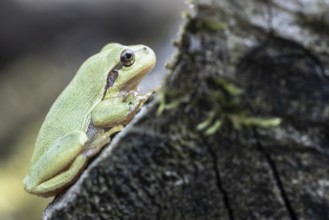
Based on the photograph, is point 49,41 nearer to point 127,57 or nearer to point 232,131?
point 127,57

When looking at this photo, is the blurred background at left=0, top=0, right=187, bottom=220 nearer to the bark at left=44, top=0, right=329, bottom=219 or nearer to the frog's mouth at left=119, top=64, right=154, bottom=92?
the frog's mouth at left=119, top=64, right=154, bottom=92

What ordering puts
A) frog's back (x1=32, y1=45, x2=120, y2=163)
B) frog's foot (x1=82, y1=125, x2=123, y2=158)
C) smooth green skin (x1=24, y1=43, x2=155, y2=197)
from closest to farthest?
1. frog's foot (x1=82, y1=125, x2=123, y2=158)
2. smooth green skin (x1=24, y1=43, x2=155, y2=197)
3. frog's back (x1=32, y1=45, x2=120, y2=163)

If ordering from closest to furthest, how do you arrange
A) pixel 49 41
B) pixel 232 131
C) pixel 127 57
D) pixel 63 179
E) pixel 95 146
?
1. pixel 232 131
2. pixel 95 146
3. pixel 63 179
4. pixel 127 57
5. pixel 49 41

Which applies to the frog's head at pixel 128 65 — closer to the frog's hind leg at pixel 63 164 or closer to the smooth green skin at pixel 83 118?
the smooth green skin at pixel 83 118

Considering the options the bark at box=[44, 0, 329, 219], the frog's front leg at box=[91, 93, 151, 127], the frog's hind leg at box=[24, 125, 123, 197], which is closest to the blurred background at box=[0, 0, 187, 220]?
the frog's front leg at box=[91, 93, 151, 127]

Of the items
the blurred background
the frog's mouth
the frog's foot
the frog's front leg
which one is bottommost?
the blurred background

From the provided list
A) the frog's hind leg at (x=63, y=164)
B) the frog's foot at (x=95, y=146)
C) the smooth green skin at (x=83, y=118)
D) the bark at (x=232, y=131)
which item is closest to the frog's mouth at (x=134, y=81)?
the smooth green skin at (x=83, y=118)

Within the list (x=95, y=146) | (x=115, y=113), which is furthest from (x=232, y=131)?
(x=115, y=113)
